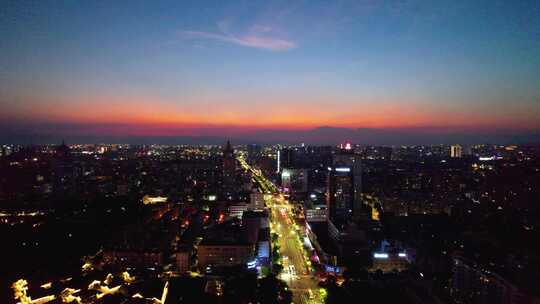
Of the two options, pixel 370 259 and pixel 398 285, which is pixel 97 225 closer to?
pixel 370 259

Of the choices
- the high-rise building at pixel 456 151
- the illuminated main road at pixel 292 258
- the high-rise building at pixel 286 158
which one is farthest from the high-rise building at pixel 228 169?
the high-rise building at pixel 456 151

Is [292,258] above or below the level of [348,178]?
below

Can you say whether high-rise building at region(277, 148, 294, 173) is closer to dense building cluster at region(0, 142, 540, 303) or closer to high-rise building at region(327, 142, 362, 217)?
dense building cluster at region(0, 142, 540, 303)

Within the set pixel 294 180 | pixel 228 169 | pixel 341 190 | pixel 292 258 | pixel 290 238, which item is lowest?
pixel 290 238

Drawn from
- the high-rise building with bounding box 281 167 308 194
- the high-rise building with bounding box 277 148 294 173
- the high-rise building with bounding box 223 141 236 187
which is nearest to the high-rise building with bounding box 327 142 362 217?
the high-rise building with bounding box 281 167 308 194

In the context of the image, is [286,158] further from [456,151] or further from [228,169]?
[456,151]

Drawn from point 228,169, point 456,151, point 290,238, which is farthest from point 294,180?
point 456,151

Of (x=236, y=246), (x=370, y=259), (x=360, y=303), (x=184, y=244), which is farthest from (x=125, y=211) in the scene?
(x=360, y=303)

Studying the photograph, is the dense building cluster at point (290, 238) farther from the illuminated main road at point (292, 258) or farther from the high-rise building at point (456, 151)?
the high-rise building at point (456, 151)
